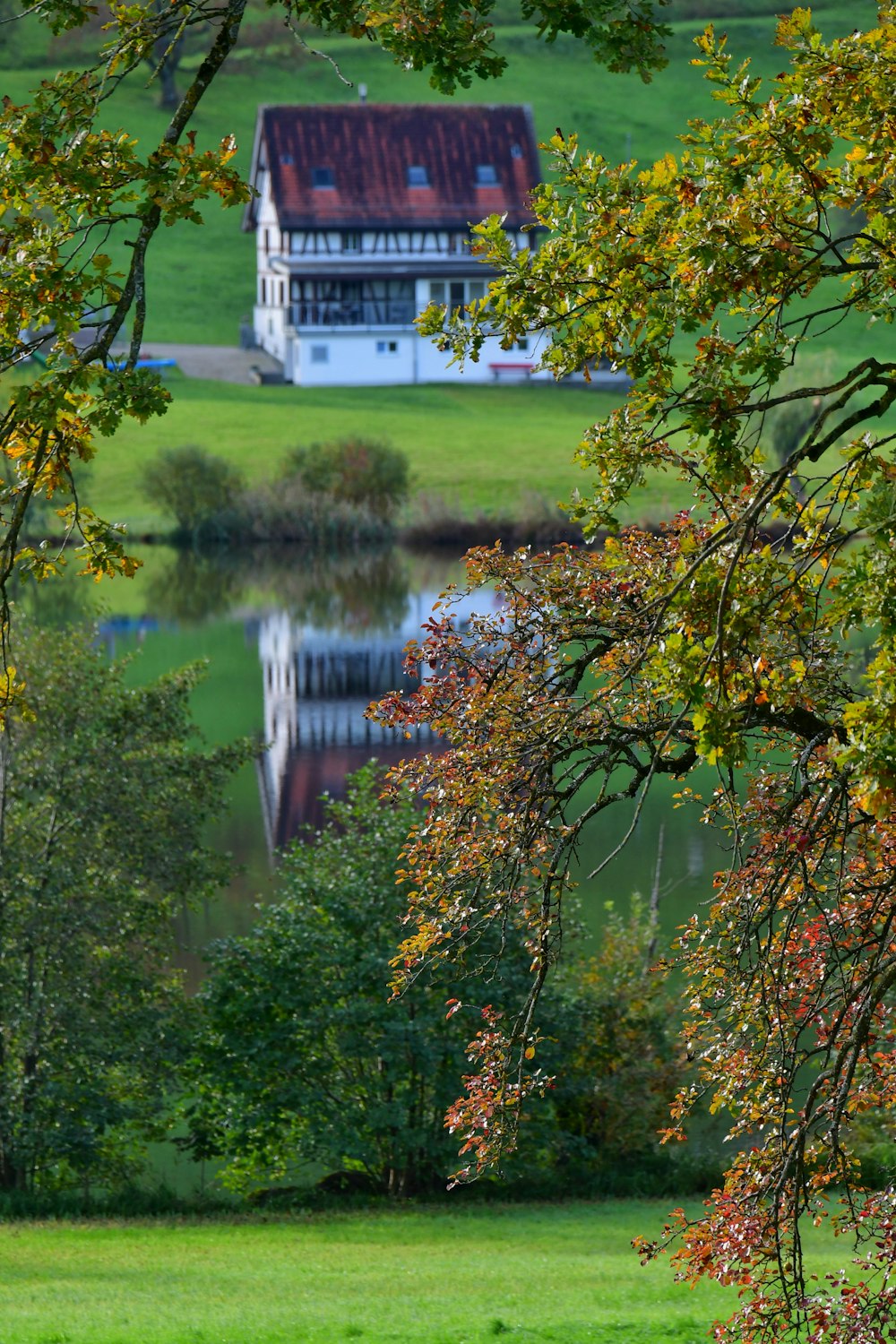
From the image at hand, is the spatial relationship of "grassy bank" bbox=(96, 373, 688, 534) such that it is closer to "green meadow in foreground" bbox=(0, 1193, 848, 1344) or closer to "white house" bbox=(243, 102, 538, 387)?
"white house" bbox=(243, 102, 538, 387)

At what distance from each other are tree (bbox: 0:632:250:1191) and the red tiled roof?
69.6 meters

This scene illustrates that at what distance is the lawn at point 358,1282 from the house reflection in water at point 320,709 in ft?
36.2

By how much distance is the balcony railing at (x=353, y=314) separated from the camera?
85062 millimetres

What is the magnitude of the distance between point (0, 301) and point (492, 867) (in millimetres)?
3128

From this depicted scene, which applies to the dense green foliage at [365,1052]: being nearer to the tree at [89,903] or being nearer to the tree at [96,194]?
the tree at [89,903]

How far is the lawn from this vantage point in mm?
12086

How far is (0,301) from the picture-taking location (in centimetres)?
555

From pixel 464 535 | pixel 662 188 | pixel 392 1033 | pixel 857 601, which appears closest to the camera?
pixel 857 601

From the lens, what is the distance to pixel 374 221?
285 ft

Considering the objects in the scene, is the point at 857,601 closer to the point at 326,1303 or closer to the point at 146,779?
the point at 326,1303

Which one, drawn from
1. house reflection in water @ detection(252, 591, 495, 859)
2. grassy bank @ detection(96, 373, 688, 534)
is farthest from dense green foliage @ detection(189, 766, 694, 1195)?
grassy bank @ detection(96, 373, 688, 534)

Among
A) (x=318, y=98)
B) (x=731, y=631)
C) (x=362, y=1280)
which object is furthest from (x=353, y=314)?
(x=731, y=631)

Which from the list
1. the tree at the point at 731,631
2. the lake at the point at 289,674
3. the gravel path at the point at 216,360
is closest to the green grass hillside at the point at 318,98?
the gravel path at the point at 216,360

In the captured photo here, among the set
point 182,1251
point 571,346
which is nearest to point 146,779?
point 182,1251
